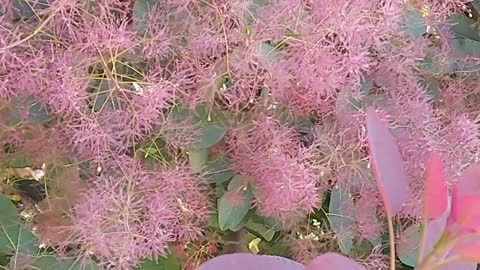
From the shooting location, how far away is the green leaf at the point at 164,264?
0.60 metres

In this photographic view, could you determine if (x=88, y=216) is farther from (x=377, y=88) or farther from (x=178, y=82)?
(x=377, y=88)

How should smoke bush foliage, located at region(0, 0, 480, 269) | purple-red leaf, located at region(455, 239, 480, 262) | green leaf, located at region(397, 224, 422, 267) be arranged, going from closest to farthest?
purple-red leaf, located at region(455, 239, 480, 262)
smoke bush foliage, located at region(0, 0, 480, 269)
green leaf, located at region(397, 224, 422, 267)

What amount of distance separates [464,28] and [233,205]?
0.94ft

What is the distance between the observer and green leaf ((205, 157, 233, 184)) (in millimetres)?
590

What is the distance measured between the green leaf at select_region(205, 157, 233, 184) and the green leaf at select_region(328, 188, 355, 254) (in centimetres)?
9

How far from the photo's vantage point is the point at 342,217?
61 cm

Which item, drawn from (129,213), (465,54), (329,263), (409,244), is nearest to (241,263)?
(329,263)

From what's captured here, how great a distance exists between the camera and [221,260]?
0.38 metres

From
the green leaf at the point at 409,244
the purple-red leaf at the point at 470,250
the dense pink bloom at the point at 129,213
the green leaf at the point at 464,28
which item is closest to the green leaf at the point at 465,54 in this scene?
the green leaf at the point at 464,28

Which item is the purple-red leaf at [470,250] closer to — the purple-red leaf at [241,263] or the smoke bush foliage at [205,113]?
the purple-red leaf at [241,263]

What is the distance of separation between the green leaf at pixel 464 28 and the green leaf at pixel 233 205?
26 cm

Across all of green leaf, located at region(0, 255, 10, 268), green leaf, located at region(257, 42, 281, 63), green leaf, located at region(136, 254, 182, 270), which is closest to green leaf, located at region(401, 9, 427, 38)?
green leaf, located at region(257, 42, 281, 63)

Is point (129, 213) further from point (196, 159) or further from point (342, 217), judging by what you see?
point (342, 217)

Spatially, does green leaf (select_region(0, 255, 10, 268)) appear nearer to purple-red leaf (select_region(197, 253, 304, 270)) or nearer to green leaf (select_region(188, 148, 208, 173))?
green leaf (select_region(188, 148, 208, 173))
